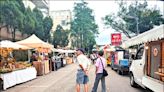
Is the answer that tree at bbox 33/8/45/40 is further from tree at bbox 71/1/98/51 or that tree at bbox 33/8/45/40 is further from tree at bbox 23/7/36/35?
tree at bbox 71/1/98/51

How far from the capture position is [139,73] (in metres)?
13.1

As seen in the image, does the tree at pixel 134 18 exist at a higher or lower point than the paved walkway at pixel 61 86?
higher

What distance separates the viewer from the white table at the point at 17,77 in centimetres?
1548

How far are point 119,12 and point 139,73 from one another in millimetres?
44332

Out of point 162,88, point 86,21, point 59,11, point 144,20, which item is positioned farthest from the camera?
point 59,11

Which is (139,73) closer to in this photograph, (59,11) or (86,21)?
(86,21)

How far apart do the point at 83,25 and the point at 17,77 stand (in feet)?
226

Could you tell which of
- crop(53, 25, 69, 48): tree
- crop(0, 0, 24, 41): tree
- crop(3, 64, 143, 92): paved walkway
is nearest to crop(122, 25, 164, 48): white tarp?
crop(3, 64, 143, 92): paved walkway

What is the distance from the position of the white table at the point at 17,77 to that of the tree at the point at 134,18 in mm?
32308

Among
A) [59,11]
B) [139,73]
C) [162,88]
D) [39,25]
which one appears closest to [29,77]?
[139,73]

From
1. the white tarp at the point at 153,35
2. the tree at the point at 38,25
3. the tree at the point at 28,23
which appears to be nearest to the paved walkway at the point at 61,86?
the white tarp at the point at 153,35

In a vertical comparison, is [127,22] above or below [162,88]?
above

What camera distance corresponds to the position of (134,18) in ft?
167

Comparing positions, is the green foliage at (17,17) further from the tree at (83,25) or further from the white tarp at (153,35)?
the tree at (83,25)
